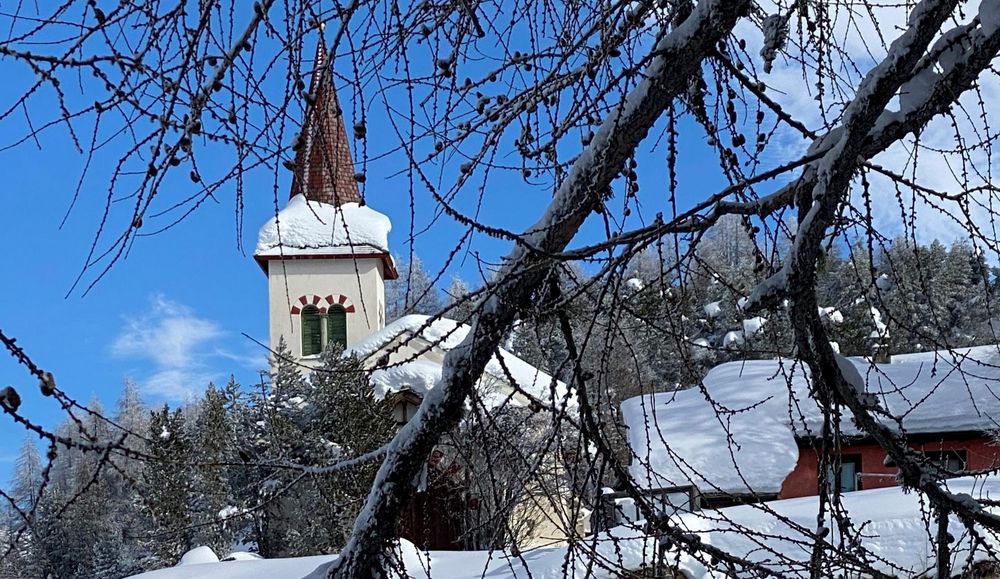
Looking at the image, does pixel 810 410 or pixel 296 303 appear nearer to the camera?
pixel 810 410

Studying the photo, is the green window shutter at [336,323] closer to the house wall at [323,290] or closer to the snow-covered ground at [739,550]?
the house wall at [323,290]

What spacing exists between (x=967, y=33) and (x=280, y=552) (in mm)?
13507

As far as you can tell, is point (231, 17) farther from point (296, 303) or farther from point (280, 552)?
point (296, 303)

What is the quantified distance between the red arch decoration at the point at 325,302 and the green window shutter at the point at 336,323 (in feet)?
0.36

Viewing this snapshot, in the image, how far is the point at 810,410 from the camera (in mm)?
12664

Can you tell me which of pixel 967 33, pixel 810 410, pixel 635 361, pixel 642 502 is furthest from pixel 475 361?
pixel 810 410

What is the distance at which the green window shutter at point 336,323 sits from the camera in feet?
75.0

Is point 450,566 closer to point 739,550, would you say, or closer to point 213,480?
point 739,550

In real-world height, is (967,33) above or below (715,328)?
below

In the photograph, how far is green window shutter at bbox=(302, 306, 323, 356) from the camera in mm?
22859

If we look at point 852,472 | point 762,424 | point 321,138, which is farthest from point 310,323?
point 321,138

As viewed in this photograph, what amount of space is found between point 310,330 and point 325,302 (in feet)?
2.54

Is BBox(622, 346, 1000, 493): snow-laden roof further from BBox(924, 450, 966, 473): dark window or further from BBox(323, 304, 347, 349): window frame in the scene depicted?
BBox(323, 304, 347, 349): window frame

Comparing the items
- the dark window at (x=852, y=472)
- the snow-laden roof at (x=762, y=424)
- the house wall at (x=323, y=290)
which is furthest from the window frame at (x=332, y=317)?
the dark window at (x=852, y=472)
